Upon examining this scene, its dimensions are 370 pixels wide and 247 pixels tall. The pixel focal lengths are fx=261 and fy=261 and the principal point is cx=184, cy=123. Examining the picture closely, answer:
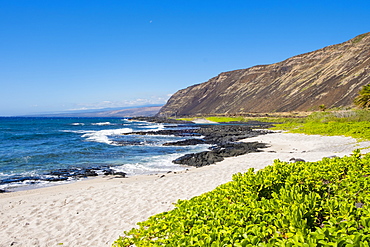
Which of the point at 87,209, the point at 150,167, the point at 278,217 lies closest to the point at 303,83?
the point at 150,167

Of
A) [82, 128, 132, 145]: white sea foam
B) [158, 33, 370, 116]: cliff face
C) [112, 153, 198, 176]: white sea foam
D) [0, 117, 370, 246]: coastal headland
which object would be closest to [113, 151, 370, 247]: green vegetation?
[0, 117, 370, 246]: coastal headland

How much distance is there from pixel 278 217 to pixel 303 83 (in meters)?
150

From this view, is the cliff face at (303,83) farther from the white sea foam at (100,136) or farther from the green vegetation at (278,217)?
the green vegetation at (278,217)

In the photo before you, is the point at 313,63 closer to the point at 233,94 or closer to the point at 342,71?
the point at 342,71

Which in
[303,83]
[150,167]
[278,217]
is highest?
[303,83]

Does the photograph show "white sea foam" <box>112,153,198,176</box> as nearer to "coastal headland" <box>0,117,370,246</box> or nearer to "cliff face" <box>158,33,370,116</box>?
"coastal headland" <box>0,117,370,246</box>

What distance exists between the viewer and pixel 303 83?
458ft

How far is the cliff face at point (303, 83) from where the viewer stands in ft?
375

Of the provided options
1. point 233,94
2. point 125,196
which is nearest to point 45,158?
point 125,196

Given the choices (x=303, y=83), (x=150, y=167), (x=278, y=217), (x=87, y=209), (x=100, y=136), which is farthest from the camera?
(x=303, y=83)

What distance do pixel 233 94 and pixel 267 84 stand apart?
25421mm

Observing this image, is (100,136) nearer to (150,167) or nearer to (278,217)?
(150,167)

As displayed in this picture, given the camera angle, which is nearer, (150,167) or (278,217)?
(278,217)

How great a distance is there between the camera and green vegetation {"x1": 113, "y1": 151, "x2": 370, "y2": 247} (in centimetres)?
366
